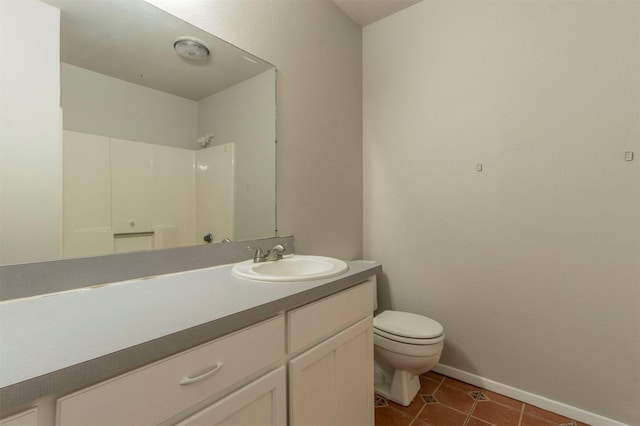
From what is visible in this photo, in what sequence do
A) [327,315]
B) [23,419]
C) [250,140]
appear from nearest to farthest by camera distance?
[23,419]
[327,315]
[250,140]

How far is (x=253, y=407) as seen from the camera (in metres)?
0.74

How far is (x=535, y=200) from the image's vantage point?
5.01 ft

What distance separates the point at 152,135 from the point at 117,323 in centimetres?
75

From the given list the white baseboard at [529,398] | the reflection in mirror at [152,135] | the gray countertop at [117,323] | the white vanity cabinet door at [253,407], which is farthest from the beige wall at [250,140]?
the white baseboard at [529,398]

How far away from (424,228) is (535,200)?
0.62 meters

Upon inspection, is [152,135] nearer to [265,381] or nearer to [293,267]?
[293,267]

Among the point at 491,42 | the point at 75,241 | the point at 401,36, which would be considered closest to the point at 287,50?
the point at 401,36

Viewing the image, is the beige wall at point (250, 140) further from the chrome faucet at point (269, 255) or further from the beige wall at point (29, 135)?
the beige wall at point (29, 135)

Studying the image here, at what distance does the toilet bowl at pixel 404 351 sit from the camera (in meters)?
1.46

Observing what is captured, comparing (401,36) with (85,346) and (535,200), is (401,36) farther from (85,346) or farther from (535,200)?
(85,346)

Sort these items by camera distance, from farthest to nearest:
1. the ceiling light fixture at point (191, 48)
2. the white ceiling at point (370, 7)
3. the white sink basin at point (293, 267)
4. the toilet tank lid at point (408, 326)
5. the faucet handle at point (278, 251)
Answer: the white ceiling at point (370, 7), the toilet tank lid at point (408, 326), the faucet handle at point (278, 251), the ceiling light fixture at point (191, 48), the white sink basin at point (293, 267)

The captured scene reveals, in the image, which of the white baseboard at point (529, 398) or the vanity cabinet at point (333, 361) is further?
the white baseboard at point (529, 398)

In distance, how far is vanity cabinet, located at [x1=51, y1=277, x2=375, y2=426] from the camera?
52cm

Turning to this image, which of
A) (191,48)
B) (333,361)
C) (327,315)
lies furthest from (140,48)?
(333,361)
